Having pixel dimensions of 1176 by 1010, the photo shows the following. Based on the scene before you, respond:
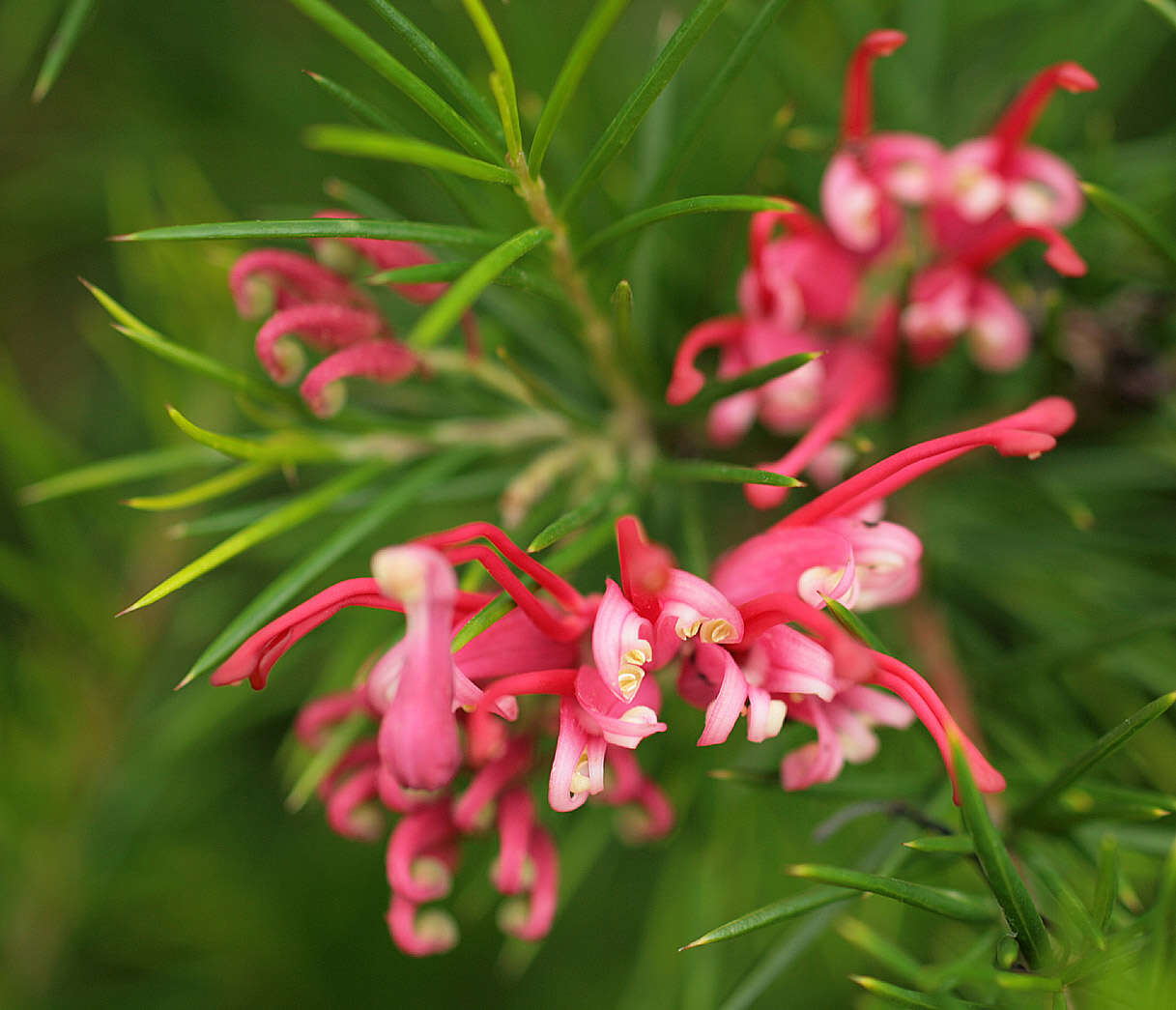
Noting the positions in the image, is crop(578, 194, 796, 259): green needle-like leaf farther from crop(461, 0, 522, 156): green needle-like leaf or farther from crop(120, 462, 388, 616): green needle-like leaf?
crop(120, 462, 388, 616): green needle-like leaf

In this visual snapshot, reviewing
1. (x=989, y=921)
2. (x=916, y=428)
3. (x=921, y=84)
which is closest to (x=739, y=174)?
(x=921, y=84)

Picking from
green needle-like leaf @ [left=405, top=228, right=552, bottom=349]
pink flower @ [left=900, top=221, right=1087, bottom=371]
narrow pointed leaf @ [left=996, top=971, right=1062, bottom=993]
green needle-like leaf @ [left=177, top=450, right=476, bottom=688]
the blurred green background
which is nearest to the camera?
green needle-like leaf @ [left=405, top=228, right=552, bottom=349]

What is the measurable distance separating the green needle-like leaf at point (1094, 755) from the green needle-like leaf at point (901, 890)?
66 mm

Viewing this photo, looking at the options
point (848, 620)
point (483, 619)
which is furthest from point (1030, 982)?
point (483, 619)

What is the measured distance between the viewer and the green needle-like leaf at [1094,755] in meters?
0.39

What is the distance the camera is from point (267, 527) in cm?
51

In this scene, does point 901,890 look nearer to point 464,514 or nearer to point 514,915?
point 514,915

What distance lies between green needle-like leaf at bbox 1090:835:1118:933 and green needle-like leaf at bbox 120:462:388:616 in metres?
0.41

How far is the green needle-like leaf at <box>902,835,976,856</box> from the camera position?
421mm

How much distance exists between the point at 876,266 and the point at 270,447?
1.35ft

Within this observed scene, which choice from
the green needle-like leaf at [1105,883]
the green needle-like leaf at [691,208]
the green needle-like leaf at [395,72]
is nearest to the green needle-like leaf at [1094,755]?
the green needle-like leaf at [1105,883]

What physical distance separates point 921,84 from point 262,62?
708 millimetres

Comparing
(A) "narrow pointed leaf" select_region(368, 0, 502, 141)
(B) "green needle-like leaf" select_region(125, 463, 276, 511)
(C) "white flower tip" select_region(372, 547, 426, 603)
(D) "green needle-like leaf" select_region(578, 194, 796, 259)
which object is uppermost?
(A) "narrow pointed leaf" select_region(368, 0, 502, 141)

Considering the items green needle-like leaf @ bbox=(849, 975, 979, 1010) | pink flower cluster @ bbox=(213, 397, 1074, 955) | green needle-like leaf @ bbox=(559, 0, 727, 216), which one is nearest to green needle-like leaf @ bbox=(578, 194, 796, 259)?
green needle-like leaf @ bbox=(559, 0, 727, 216)
